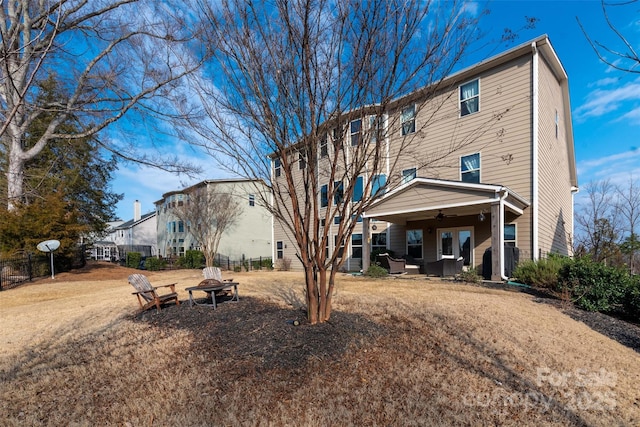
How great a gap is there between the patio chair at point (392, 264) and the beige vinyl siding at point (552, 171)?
4.99 m

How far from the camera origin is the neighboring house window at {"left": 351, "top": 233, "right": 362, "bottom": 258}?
16172mm

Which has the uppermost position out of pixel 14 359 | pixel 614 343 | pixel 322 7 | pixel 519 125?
pixel 519 125

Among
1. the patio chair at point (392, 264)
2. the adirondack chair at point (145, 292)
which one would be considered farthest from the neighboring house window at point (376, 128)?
the patio chair at point (392, 264)

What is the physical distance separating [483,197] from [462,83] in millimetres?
5607

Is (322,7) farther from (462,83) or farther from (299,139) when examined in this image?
(462,83)

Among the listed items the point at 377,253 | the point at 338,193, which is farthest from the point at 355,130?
the point at 377,253

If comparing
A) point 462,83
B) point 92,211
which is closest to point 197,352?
point 462,83

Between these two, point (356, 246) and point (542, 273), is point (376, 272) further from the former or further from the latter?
point (542, 273)

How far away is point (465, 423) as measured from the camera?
2.46 metres

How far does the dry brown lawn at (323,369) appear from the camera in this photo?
2604 mm

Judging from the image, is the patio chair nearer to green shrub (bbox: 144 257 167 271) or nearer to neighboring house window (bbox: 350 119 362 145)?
neighboring house window (bbox: 350 119 362 145)

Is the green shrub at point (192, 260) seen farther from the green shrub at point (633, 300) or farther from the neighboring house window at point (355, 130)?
the green shrub at point (633, 300)

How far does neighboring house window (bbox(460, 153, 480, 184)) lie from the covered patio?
4.87ft

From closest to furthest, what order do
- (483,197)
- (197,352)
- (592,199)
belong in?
(197,352) < (483,197) < (592,199)
